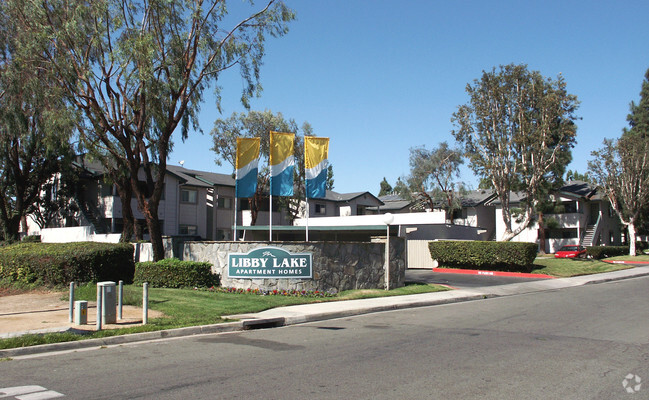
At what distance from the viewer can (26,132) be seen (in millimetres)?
27984

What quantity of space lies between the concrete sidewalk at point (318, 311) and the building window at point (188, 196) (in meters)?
26.7

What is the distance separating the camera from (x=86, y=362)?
8.48m

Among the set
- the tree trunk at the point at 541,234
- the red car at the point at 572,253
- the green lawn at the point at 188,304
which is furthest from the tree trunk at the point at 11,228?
the tree trunk at the point at 541,234

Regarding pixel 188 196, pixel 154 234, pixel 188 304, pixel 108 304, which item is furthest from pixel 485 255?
pixel 108 304

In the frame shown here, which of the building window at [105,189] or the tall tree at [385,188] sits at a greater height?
the tall tree at [385,188]

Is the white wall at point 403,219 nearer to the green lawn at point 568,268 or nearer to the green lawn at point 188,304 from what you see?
the green lawn at point 568,268

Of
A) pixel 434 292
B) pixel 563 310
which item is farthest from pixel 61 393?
pixel 434 292

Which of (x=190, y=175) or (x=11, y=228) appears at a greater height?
(x=190, y=175)

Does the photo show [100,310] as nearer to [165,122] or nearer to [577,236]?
[165,122]

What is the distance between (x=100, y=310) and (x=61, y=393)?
5171mm

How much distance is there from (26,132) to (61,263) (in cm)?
1318

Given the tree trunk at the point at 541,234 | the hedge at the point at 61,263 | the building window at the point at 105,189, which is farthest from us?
the tree trunk at the point at 541,234

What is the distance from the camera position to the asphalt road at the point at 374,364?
21.6 ft

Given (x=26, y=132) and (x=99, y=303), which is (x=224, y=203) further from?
(x=99, y=303)
